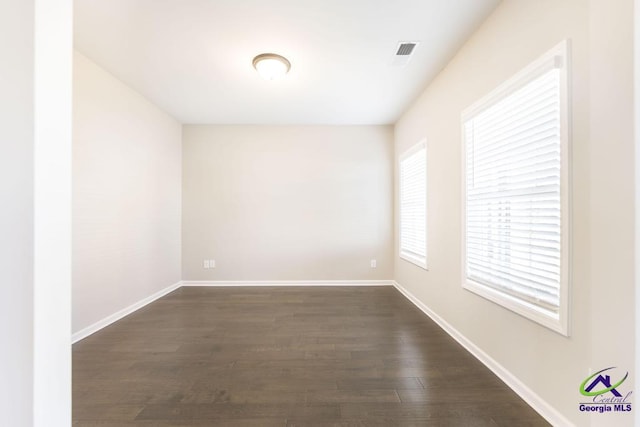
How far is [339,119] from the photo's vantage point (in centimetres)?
430

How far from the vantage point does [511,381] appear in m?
1.80

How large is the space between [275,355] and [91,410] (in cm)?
122

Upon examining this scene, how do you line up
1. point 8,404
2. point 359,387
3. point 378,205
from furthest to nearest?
point 378,205 → point 359,387 → point 8,404

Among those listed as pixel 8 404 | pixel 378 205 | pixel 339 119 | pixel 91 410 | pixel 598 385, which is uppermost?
pixel 339 119

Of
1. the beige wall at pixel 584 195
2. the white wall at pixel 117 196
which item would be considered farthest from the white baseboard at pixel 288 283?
the beige wall at pixel 584 195

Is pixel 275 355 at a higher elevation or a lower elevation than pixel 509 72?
lower

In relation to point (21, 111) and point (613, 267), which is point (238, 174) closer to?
point (21, 111)

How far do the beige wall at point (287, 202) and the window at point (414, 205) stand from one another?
45cm

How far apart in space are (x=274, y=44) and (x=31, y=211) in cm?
224

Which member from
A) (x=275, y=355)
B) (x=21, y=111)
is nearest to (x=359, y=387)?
(x=275, y=355)

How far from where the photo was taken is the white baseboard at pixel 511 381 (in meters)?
1.49

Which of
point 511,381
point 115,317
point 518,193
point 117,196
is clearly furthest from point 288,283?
point 518,193

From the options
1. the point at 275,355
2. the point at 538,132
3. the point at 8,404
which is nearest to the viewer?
the point at 8,404

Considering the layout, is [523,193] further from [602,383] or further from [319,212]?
[319,212]
